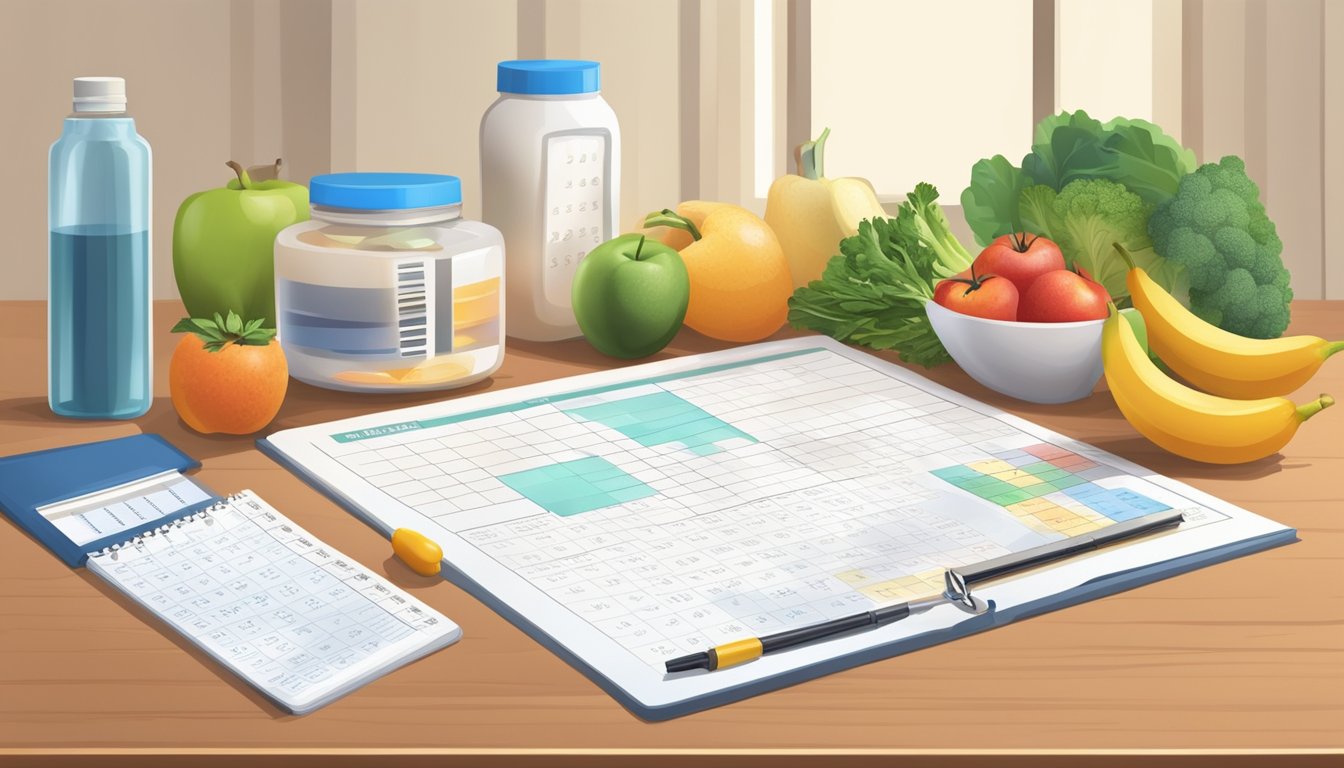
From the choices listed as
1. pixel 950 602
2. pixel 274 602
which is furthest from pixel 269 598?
pixel 950 602

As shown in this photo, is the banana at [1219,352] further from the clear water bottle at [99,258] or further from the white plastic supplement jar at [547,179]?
the clear water bottle at [99,258]

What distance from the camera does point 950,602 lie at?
2.34 feet

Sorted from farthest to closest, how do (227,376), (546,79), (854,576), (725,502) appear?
(546,79) → (227,376) → (725,502) → (854,576)

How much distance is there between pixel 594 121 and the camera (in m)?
1.18

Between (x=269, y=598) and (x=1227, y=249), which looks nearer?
(x=269, y=598)

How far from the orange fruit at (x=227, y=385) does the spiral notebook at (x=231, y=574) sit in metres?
0.05

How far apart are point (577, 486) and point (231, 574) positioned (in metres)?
0.22

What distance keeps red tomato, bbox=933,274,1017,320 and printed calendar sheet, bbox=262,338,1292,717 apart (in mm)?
68

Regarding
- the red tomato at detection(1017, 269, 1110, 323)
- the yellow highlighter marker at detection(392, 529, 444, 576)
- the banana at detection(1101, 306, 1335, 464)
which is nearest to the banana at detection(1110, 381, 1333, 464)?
the banana at detection(1101, 306, 1335, 464)

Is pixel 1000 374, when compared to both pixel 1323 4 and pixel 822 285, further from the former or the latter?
pixel 1323 4

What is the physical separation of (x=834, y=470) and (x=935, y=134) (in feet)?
3.87

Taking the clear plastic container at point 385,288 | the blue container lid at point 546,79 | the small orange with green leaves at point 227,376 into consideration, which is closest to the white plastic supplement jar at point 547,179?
the blue container lid at point 546,79

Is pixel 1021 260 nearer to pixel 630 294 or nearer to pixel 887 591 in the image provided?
pixel 630 294

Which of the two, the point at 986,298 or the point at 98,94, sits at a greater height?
the point at 98,94
